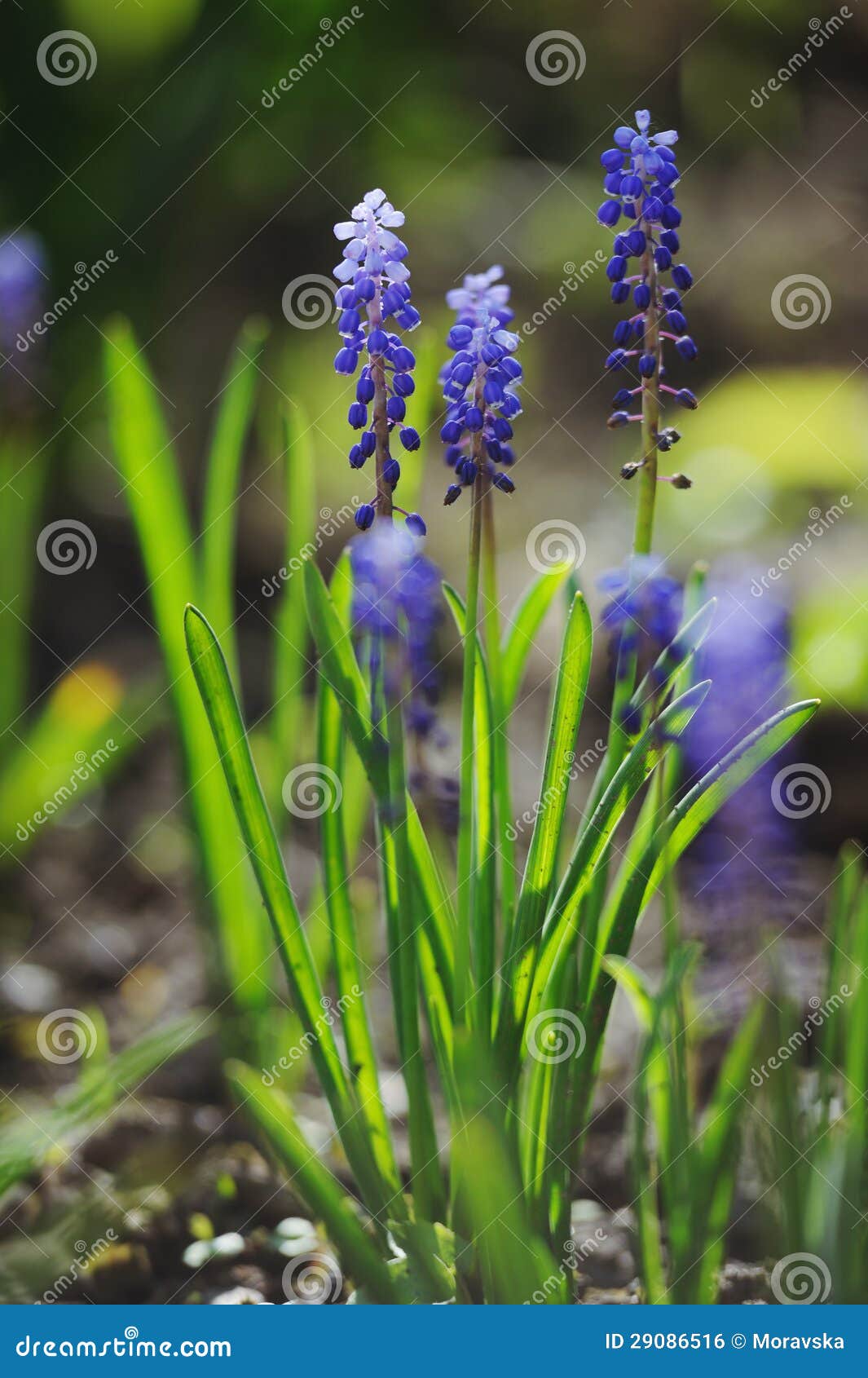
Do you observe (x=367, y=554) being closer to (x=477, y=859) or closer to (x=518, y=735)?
(x=477, y=859)

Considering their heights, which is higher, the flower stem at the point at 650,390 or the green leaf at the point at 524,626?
the flower stem at the point at 650,390

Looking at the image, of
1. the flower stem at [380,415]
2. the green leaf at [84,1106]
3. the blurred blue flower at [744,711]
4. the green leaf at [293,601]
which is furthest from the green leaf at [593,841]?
the green leaf at [293,601]

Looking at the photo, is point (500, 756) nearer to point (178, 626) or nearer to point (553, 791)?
point (553, 791)

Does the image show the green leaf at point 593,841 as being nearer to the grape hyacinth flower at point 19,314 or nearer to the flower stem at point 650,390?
the flower stem at point 650,390

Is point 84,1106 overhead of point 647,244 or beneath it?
beneath

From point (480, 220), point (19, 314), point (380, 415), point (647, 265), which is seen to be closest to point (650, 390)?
point (647, 265)

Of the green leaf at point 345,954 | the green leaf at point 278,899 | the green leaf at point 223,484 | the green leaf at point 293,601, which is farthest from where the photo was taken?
the green leaf at point 223,484
